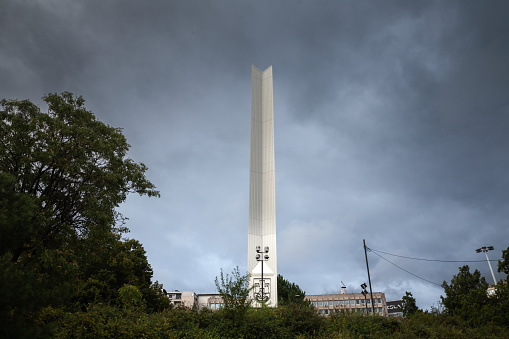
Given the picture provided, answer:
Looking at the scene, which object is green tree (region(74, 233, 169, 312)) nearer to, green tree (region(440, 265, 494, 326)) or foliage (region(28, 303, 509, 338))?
foliage (region(28, 303, 509, 338))

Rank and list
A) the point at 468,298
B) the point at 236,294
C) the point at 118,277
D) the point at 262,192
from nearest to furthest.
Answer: the point at 236,294 → the point at 468,298 → the point at 118,277 → the point at 262,192

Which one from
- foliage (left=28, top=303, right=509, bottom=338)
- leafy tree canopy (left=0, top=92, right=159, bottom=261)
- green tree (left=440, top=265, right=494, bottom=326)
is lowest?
foliage (left=28, top=303, right=509, bottom=338)

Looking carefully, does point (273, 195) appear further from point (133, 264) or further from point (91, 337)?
point (91, 337)

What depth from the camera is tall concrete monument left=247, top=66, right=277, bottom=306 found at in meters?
37.6

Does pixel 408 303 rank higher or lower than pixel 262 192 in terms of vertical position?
lower

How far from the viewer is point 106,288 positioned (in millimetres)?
34250

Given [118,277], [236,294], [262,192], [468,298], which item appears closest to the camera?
[236,294]

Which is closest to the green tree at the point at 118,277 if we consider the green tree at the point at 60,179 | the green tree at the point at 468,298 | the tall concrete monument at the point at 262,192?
the green tree at the point at 60,179

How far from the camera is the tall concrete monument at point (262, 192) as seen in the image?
37.6 m

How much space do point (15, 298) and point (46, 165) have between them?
9.53 m

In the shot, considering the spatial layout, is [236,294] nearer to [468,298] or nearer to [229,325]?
[229,325]

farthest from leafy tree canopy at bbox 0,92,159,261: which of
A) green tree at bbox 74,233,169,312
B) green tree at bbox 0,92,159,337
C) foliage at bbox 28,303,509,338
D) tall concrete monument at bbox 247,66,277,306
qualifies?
tall concrete monument at bbox 247,66,277,306

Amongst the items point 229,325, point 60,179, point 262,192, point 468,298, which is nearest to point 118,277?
point 262,192

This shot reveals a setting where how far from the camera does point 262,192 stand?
1731 inches
